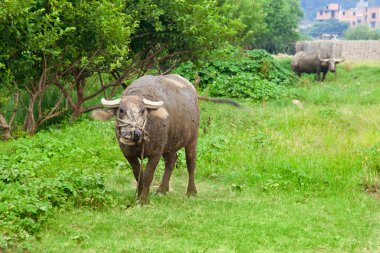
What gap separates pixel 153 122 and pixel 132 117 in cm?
41

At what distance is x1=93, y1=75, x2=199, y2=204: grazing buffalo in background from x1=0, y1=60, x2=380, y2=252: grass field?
516mm

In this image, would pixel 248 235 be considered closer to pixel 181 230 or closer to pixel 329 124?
pixel 181 230

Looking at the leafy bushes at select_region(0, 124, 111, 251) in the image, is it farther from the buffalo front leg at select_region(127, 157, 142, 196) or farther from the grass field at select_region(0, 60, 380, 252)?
the buffalo front leg at select_region(127, 157, 142, 196)

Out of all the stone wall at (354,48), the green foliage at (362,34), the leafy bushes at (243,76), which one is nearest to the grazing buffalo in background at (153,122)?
the leafy bushes at (243,76)

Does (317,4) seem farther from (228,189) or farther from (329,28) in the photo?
(228,189)

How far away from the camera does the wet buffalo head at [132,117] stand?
292 inches

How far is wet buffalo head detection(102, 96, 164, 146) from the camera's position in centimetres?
741

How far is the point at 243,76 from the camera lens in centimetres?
1992

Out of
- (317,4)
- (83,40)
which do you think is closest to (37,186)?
(83,40)

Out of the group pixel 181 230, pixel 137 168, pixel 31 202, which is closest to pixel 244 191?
pixel 137 168

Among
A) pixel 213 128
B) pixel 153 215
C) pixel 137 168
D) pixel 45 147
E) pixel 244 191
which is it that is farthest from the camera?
pixel 213 128

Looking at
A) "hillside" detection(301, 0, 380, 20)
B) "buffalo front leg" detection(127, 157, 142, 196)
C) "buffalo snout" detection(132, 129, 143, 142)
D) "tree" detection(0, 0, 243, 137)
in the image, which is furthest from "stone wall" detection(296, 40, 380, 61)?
"hillside" detection(301, 0, 380, 20)

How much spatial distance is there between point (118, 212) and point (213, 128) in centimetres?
644

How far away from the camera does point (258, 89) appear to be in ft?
62.4
